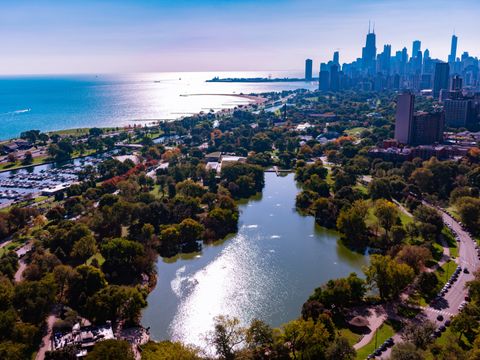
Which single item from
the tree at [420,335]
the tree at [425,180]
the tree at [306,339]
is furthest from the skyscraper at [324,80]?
the tree at [306,339]

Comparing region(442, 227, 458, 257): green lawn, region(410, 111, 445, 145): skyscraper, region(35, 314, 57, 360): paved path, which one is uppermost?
region(410, 111, 445, 145): skyscraper

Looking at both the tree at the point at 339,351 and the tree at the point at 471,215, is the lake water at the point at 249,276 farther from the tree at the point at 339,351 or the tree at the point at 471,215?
the tree at the point at 471,215

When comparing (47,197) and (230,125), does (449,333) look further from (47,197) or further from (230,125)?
(230,125)

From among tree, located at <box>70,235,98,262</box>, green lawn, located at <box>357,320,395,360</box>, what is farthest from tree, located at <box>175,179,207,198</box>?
green lawn, located at <box>357,320,395,360</box>

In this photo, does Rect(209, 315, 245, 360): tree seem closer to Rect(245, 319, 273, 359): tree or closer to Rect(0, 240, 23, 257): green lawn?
Rect(245, 319, 273, 359): tree

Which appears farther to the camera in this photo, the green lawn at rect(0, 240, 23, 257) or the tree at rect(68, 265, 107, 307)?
the green lawn at rect(0, 240, 23, 257)
